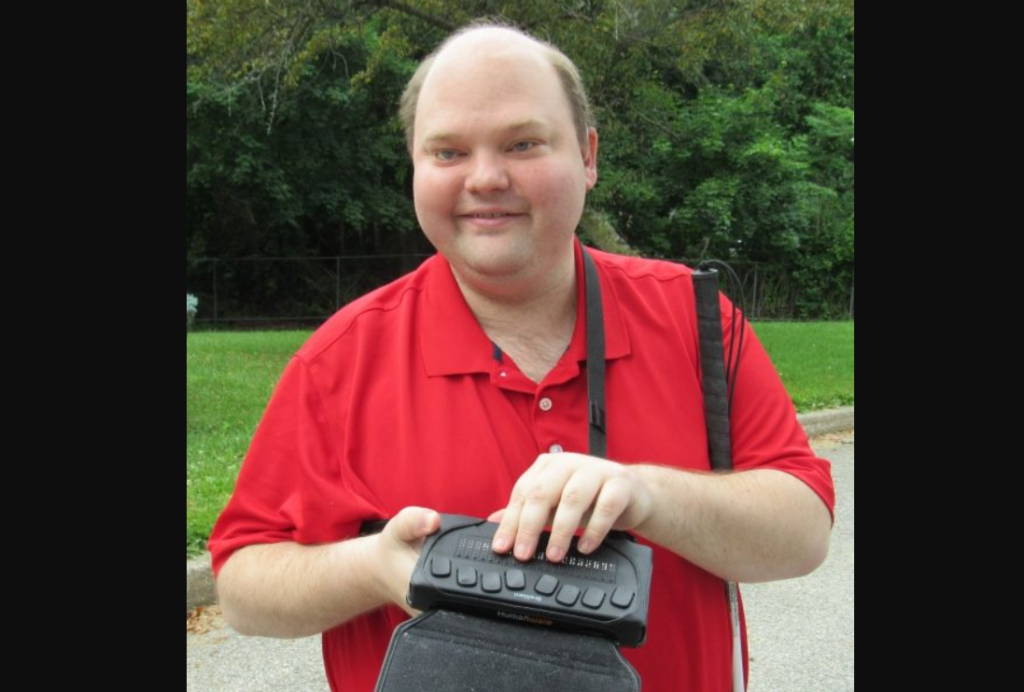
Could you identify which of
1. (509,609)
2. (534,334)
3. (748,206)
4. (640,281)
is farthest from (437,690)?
(748,206)

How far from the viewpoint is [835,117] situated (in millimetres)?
21625

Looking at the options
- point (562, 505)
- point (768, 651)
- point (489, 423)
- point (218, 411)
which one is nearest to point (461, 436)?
point (489, 423)

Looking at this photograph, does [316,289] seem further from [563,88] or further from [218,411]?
[563,88]

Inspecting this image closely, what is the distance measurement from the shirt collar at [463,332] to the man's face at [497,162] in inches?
4.0

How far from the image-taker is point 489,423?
1615 millimetres

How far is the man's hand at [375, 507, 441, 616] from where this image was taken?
1.34 meters

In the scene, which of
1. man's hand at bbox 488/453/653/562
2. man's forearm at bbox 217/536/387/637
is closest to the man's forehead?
man's hand at bbox 488/453/653/562

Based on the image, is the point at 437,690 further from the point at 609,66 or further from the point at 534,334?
the point at 609,66

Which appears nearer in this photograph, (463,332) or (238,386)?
(463,332)

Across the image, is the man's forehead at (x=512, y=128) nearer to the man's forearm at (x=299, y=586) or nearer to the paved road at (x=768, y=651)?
the man's forearm at (x=299, y=586)

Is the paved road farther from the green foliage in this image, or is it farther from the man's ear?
the green foliage

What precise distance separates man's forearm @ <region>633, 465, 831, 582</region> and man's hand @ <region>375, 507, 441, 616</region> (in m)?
0.33

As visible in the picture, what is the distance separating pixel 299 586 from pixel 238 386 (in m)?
8.40

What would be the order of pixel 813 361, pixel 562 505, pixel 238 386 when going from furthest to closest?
pixel 813 361
pixel 238 386
pixel 562 505
